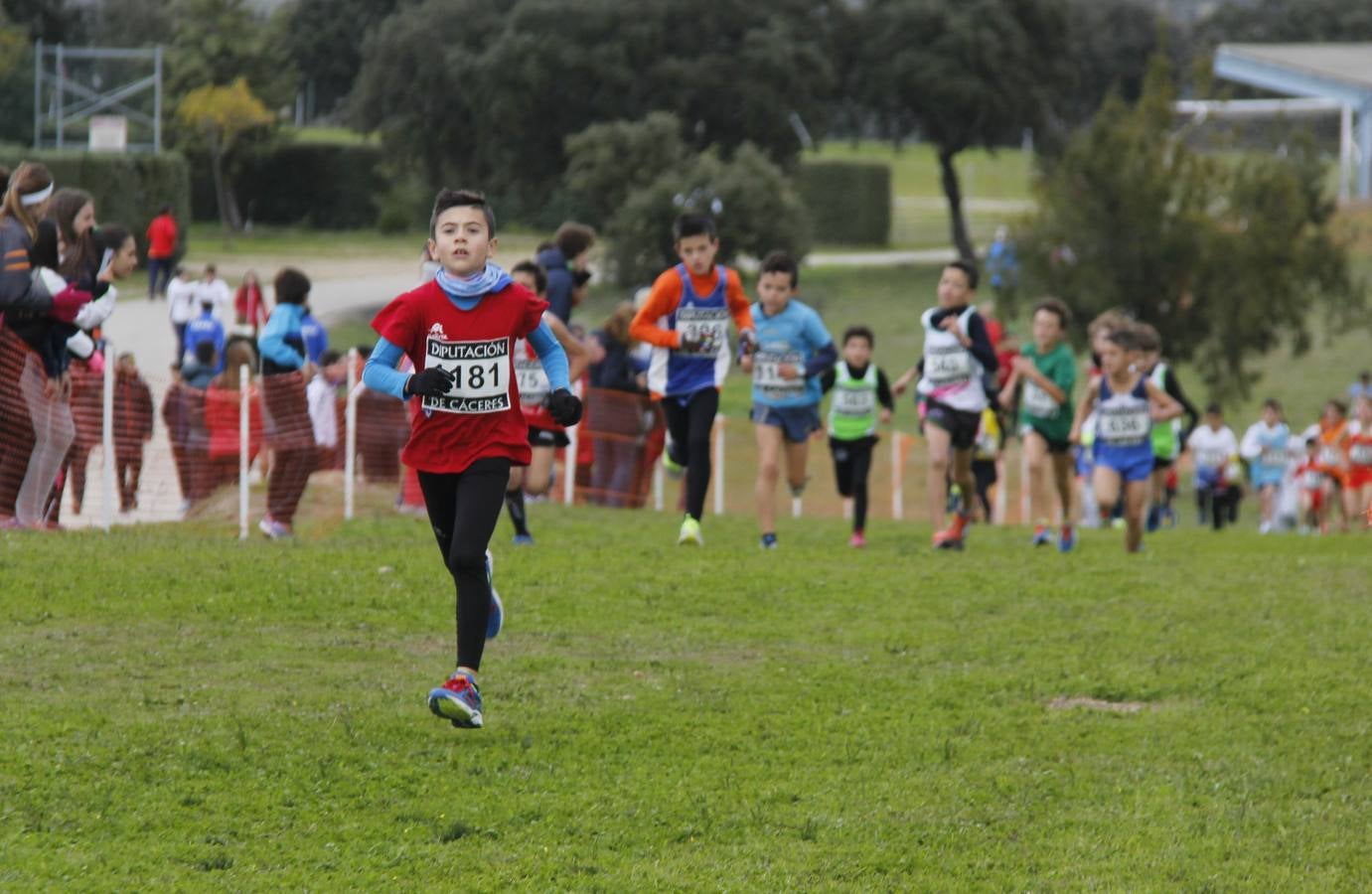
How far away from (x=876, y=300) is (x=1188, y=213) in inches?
708

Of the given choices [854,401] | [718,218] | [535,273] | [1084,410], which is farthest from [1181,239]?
[535,273]

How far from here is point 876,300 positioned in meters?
55.8

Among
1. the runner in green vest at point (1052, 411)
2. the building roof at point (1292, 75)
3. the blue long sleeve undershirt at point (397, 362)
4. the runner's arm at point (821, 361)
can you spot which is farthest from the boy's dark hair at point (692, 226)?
the building roof at point (1292, 75)

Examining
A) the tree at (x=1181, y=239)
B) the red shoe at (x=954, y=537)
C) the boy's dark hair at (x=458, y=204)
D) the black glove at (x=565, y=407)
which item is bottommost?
the red shoe at (x=954, y=537)

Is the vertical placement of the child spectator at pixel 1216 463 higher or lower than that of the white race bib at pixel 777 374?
lower

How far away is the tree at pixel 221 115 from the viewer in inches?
2484

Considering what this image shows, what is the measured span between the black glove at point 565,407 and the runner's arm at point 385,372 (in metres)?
0.59

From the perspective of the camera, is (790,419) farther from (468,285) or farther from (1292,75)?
(1292,75)

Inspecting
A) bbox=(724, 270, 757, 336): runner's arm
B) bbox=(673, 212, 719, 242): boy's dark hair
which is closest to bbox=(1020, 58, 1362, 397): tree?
bbox=(724, 270, 757, 336): runner's arm

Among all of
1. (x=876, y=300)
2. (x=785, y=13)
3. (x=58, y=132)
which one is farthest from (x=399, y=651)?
(x=785, y=13)

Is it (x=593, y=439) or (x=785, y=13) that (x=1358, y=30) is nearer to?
(x=785, y=13)

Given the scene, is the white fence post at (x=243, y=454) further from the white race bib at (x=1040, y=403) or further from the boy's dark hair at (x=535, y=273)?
the white race bib at (x=1040, y=403)

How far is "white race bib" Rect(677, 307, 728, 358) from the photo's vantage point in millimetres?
12930

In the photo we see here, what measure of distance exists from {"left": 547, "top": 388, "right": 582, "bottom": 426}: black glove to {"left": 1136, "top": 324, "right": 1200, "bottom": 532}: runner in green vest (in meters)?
7.04
